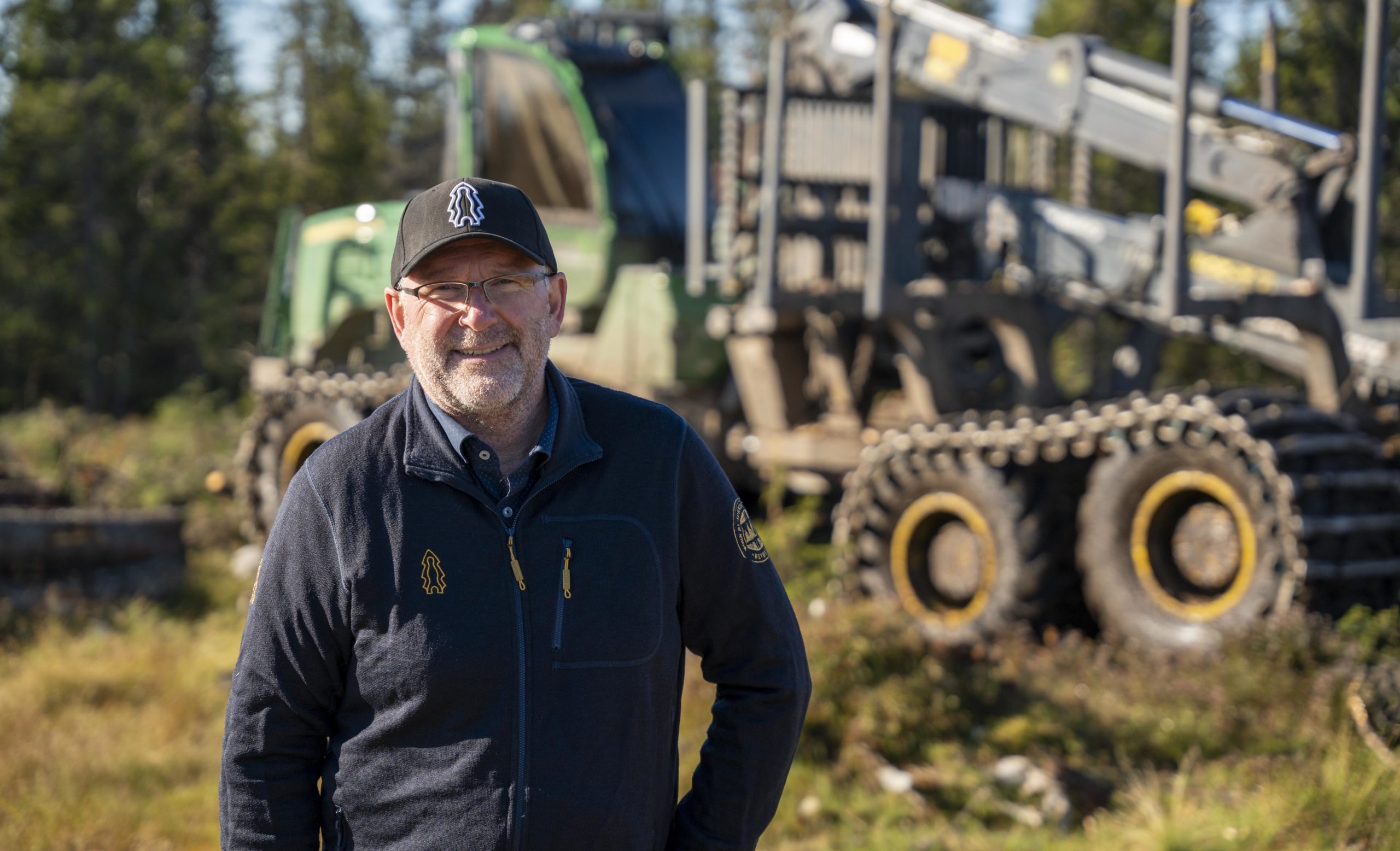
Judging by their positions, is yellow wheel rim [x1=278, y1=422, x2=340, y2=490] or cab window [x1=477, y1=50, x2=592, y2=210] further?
cab window [x1=477, y1=50, x2=592, y2=210]

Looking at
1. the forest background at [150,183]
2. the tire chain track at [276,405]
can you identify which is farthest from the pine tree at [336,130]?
the tire chain track at [276,405]

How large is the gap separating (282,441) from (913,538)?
4659 millimetres

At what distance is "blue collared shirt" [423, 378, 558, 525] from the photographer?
8.17ft

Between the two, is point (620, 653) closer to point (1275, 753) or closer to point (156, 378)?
point (1275, 753)

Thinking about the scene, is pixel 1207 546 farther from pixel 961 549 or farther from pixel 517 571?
pixel 517 571

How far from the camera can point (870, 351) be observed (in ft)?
29.0

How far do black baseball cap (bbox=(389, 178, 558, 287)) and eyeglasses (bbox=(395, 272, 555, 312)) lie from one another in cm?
5

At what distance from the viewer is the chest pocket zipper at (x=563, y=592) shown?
7.93 ft

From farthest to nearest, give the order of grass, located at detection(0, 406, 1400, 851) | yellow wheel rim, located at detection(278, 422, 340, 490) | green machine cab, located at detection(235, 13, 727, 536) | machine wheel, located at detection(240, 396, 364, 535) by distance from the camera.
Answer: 1. yellow wheel rim, located at detection(278, 422, 340, 490)
2. machine wheel, located at detection(240, 396, 364, 535)
3. green machine cab, located at detection(235, 13, 727, 536)
4. grass, located at detection(0, 406, 1400, 851)

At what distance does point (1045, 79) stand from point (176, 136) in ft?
74.2

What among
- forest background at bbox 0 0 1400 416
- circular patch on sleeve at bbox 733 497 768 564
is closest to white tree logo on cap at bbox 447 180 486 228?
circular patch on sleeve at bbox 733 497 768 564

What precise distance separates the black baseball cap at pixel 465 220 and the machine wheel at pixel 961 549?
15.7ft

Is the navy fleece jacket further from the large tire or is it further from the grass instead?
the large tire

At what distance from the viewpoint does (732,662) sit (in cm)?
267
